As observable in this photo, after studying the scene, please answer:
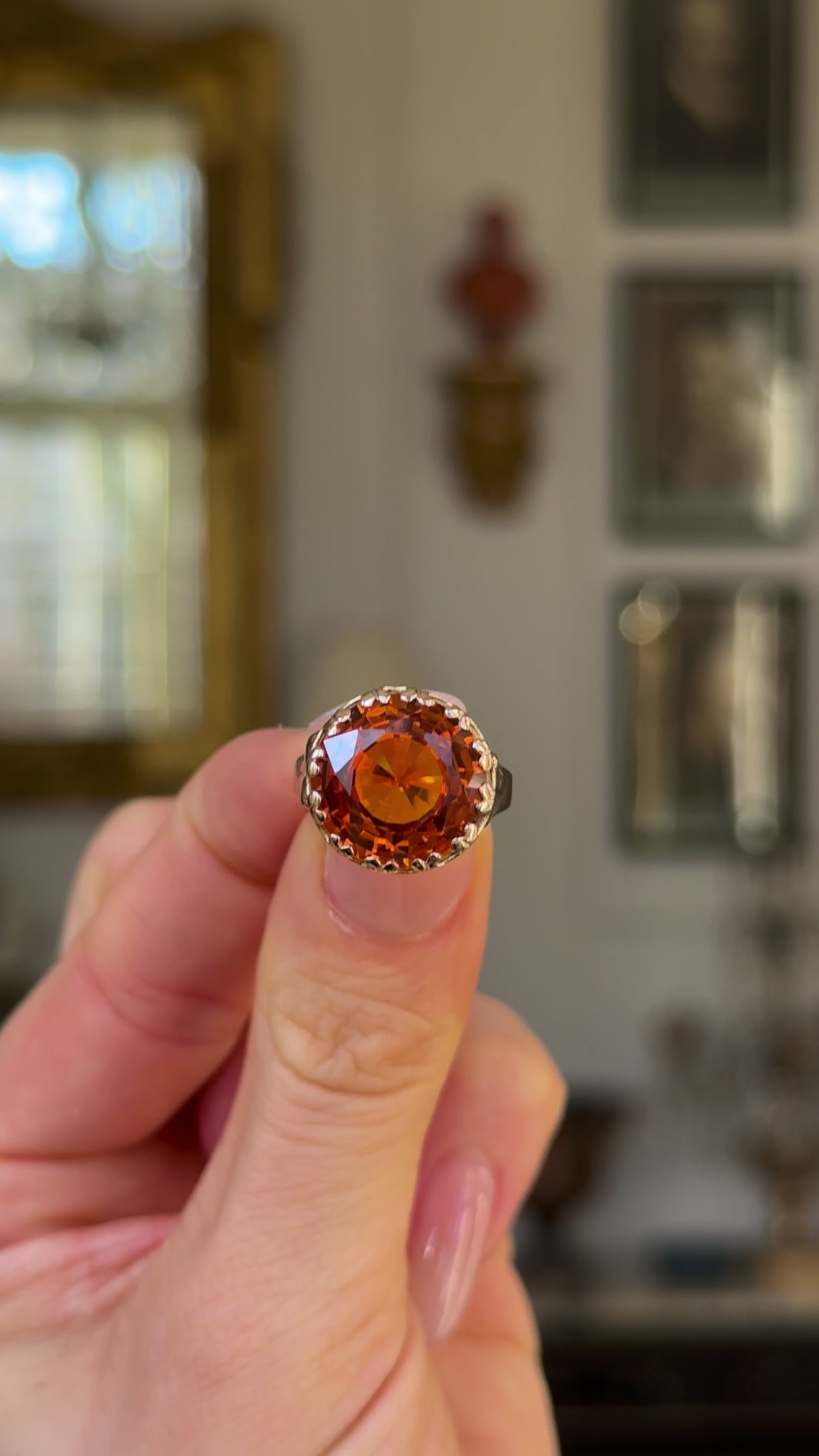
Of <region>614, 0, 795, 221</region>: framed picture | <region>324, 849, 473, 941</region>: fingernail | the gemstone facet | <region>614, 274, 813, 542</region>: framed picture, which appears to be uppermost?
<region>614, 0, 795, 221</region>: framed picture

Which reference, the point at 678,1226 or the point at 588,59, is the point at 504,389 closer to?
the point at 588,59

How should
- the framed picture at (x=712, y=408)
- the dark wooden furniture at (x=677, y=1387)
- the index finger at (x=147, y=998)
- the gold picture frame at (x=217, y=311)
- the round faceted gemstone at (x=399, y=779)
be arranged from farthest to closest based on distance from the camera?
the framed picture at (x=712, y=408), the gold picture frame at (x=217, y=311), the dark wooden furniture at (x=677, y=1387), the index finger at (x=147, y=998), the round faceted gemstone at (x=399, y=779)

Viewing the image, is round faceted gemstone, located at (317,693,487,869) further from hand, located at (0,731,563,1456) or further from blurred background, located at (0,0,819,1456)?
blurred background, located at (0,0,819,1456)

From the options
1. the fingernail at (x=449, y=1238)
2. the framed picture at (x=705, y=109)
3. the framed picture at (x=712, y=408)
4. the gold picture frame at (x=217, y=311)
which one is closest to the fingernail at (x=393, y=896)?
the fingernail at (x=449, y=1238)

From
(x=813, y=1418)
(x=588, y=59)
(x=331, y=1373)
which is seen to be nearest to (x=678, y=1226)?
(x=813, y=1418)

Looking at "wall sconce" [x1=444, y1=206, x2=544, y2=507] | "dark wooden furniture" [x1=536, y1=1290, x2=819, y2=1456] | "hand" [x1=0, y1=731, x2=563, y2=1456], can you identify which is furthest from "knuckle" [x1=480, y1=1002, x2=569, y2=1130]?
"wall sconce" [x1=444, y1=206, x2=544, y2=507]

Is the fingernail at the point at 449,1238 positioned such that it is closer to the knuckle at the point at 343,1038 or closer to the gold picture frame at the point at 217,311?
the knuckle at the point at 343,1038
